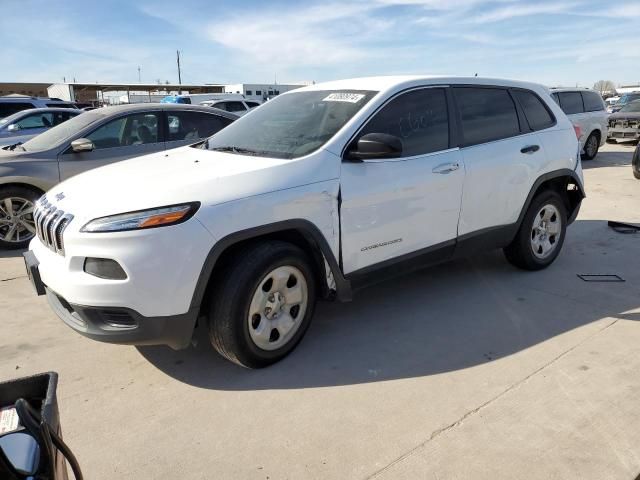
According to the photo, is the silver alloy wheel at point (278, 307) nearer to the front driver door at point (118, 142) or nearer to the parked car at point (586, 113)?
the front driver door at point (118, 142)

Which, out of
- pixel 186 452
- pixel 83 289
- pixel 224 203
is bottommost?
pixel 186 452

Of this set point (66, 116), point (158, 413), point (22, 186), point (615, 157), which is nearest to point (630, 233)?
point (158, 413)

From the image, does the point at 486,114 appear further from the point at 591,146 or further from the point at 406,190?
the point at 591,146

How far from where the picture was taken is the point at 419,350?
3.42m

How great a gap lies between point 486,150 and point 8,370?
3730mm

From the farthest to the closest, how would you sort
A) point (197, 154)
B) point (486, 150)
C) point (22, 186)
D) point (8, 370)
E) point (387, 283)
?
point (22, 186) < point (387, 283) < point (486, 150) < point (197, 154) < point (8, 370)

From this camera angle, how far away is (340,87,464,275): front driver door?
11.0 feet

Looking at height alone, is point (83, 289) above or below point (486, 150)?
below

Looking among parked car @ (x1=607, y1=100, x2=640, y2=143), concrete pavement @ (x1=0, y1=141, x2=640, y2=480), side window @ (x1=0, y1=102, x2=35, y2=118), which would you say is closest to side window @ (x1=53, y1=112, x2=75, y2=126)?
side window @ (x1=0, y1=102, x2=35, y2=118)

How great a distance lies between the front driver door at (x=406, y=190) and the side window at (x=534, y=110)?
3.55ft

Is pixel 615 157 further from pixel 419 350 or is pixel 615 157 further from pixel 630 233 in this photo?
pixel 419 350

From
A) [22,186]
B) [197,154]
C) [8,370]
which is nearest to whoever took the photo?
[8,370]

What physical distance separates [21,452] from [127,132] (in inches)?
225


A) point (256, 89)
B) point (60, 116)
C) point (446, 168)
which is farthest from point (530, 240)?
point (256, 89)
